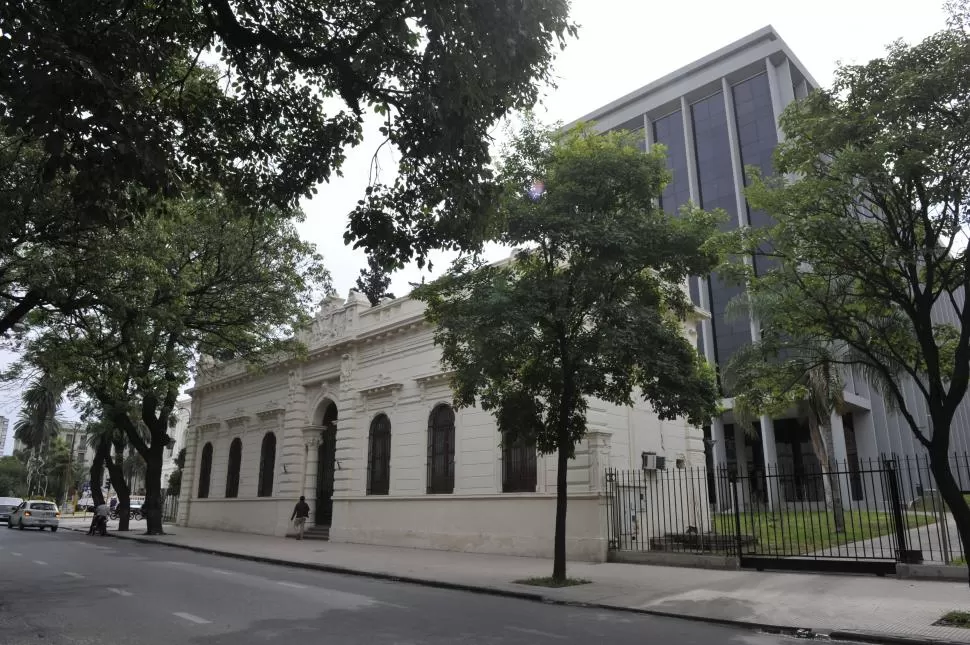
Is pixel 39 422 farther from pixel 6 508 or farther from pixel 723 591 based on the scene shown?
pixel 723 591

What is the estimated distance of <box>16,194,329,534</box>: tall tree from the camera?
14211 mm

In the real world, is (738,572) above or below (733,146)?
below

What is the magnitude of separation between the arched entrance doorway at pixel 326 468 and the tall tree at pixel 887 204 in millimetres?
18843

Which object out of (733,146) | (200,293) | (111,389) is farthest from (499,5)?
(733,146)

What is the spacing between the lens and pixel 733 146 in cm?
4250

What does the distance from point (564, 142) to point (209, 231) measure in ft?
34.0

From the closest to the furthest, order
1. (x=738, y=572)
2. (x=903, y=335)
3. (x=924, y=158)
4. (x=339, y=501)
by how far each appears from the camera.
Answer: (x=924, y=158) → (x=903, y=335) → (x=738, y=572) → (x=339, y=501)

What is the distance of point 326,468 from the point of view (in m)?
25.5

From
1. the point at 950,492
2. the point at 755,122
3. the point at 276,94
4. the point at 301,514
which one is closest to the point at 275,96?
the point at 276,94

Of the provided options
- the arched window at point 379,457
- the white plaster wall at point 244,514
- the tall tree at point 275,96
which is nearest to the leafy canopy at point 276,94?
the tall tree at point 275,96

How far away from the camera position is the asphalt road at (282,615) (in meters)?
7.36

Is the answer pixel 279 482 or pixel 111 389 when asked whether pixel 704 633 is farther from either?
pixel 279 482

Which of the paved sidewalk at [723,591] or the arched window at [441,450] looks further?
the arched window at [441,450]

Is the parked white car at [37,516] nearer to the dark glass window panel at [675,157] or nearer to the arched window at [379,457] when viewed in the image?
the arched window at [379,457]
